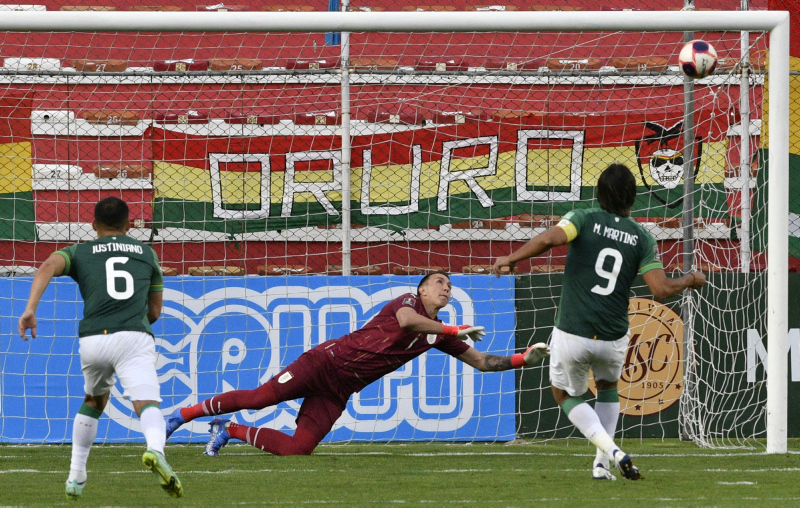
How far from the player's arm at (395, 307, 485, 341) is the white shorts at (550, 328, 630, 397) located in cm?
100

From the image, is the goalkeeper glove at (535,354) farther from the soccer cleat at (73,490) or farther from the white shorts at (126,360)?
the soccer cleat at (73,490)

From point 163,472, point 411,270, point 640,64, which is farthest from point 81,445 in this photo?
point 640,64

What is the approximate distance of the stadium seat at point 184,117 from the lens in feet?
36.7

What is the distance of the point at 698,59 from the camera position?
27.0 feet

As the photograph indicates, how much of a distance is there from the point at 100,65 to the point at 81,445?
6257mm

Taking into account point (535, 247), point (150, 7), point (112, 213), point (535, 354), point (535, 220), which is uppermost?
point (150, 7)

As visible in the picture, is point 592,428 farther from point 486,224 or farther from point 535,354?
point 486,224

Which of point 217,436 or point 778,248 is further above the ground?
point 778,248

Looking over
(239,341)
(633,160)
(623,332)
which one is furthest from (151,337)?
(633,160)

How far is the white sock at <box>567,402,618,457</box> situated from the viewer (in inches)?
247

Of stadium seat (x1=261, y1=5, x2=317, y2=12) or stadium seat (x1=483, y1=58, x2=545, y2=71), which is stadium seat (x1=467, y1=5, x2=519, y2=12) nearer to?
stadium seat (x1=483, y1=58, x2=545, y2=71)

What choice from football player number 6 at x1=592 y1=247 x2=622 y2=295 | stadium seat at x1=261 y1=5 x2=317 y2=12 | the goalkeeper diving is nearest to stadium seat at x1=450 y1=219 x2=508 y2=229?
the goalkeeper diving

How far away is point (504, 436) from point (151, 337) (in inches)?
188

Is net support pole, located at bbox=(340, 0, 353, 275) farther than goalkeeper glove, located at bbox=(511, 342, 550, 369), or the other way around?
net support pole, located at bbox=(340, 0, 353, 275)
